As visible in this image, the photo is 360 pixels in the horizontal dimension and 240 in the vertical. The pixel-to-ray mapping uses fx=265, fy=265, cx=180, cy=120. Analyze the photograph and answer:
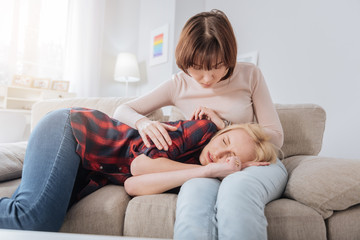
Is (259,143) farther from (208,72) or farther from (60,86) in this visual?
(60,86)

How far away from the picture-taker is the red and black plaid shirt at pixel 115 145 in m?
1.00

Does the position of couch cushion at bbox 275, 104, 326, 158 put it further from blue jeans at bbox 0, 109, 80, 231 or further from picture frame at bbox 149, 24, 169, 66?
picture frame at bbox 149, 24, 169, 66

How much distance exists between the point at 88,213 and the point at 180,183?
0.33 m

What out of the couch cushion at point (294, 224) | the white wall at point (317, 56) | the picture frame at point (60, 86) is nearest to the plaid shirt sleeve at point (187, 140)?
the couch cushion at point (294, 224)

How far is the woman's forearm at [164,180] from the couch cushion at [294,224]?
0.85ft

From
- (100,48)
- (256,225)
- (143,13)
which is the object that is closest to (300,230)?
(256,225)

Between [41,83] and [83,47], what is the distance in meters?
0.80

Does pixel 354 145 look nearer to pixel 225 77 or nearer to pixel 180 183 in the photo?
pixel 225 77

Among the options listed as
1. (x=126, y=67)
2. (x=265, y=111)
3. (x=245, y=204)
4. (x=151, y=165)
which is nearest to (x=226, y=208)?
(x=245, y=204)

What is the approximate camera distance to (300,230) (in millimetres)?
833

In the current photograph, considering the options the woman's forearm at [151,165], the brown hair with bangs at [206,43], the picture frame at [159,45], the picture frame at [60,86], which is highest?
the picture frame at [159,45]

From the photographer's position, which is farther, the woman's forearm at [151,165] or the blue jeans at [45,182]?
the woman's forearm at [151,165]

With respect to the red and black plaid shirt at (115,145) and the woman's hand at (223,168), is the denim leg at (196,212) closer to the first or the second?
the woman's hand at (223,168)

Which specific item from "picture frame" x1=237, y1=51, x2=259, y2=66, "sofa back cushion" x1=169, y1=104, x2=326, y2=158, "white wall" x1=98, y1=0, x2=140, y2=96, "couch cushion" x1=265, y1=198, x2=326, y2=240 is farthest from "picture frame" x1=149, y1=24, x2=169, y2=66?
"couch cushion" x1=265, y1=198, x2=326, y2=240
